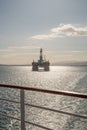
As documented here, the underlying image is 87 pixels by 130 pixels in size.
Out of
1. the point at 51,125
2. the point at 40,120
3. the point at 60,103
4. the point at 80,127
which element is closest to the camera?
the point at 80,127

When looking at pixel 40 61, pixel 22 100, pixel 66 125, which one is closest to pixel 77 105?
pixel 66 125

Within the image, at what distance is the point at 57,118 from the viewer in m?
23.6

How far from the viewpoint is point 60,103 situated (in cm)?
3198

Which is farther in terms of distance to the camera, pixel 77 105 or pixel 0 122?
pixel 77 105

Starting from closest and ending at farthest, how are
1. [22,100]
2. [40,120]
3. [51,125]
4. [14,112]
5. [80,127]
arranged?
[22,100] < [80,127] < [51,125] < [40,120] < [14,112]

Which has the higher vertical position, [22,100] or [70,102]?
[22,100]

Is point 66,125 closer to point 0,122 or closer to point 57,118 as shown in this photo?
point 57,118

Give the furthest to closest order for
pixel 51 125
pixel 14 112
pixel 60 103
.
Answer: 1. pixel 60 103
2. pixel 14 112
3. pixel 51 125

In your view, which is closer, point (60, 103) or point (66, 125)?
point (66, 125)

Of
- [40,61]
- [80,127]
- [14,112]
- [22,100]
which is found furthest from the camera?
[40,61]

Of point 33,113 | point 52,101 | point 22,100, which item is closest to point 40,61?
point 52,101

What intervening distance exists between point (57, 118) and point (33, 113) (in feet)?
10.8

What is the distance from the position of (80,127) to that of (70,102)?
1259 cm

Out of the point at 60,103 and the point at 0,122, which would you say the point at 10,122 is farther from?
the point at 60,103
